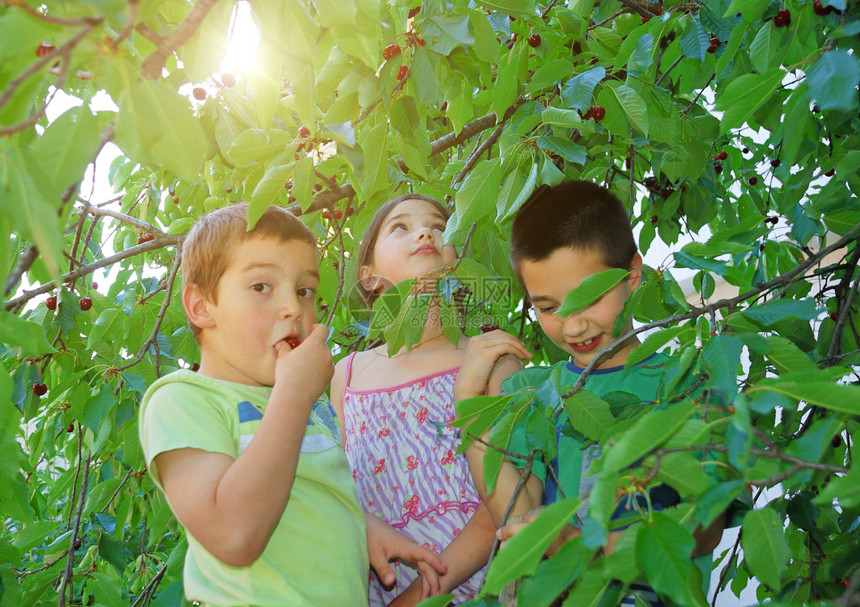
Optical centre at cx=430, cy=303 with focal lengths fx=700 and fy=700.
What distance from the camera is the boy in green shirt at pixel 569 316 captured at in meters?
1.37

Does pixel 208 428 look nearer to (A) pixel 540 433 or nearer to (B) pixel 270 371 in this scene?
(B) pixel 270 371

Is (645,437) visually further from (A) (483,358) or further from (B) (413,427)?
(B) (413,427)

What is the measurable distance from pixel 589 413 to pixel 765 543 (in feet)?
0.97

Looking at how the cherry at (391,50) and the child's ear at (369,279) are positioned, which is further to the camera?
the child's ear at (369,279)

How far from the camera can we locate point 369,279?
74.7 inches

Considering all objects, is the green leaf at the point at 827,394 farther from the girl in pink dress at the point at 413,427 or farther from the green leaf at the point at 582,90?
the green leaf at the point at 582,90

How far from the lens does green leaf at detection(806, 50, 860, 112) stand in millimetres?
791

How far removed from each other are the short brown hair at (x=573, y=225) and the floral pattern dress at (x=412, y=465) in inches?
14.2

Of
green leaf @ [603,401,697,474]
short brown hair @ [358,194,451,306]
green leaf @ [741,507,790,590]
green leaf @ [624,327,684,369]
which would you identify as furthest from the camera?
short brown hair @ [358,194,451,306]

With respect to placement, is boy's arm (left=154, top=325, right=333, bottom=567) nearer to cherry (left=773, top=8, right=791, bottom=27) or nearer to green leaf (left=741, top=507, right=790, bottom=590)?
green leaf (left=741, top=507, right=790, bottom=590)

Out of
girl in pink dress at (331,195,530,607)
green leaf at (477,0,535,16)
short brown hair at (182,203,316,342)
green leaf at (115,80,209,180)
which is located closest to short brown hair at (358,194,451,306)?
girl in pink dress at (331,195,530,607)

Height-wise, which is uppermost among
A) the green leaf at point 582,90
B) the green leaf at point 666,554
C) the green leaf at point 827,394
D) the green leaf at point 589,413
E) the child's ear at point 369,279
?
the green leaf at point 582,90

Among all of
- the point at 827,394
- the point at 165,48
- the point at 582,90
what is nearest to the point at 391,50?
the point at 582,90

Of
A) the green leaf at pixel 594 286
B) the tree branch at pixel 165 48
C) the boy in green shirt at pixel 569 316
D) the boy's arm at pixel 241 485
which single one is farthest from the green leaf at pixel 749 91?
the boy's arm at pixel 241 485
